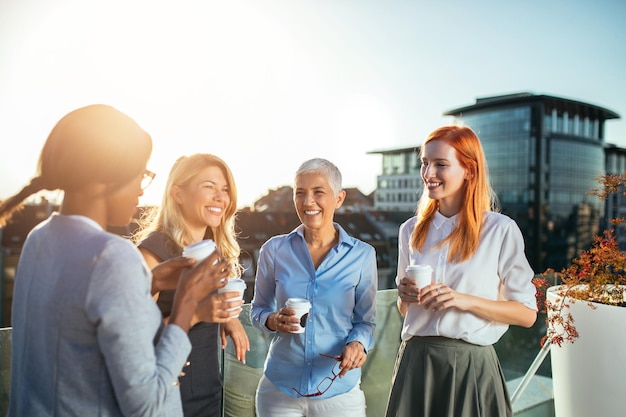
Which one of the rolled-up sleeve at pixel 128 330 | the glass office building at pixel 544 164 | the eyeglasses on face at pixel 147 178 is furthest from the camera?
the glass office building at pixel 544 164

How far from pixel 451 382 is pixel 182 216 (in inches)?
36.8

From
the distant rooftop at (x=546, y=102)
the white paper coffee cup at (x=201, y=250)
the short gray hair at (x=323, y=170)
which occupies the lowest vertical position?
the white paper coffee cup at (x=201, y=250)

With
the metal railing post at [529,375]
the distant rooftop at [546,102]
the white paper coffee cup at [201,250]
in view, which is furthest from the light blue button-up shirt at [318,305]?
the distant rooftop at [546,102]

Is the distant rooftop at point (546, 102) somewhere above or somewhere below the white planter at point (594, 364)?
above

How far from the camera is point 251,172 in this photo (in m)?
37.3

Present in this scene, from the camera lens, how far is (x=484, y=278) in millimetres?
1644

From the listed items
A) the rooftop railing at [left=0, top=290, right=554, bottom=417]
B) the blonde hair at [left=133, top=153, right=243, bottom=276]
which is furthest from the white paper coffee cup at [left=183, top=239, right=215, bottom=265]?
the rooftop railing at [left=0, top=290, right=554, bottom=417]

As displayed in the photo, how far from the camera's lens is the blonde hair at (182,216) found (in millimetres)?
1536

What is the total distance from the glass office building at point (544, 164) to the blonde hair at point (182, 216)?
5286cm

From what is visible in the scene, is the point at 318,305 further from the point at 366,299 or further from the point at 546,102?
the point at 546,102

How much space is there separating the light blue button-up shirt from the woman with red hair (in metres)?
0.14

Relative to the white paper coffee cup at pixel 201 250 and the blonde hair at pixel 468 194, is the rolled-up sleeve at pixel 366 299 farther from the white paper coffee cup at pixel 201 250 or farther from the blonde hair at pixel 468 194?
the white paper coffee cup at pixel 201 250

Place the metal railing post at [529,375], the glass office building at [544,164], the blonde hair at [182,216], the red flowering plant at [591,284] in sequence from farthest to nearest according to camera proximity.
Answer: the glass office building at [544,164] < the metal railing post at [529,375] < the red flowering plant at [591,284] < the blonde hair at [182,216]

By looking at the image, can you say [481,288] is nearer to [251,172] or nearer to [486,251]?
[486,251]
